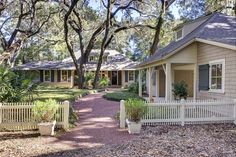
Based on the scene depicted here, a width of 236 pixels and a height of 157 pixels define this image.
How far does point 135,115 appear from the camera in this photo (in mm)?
10031

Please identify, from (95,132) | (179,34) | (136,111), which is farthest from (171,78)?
(95,132)

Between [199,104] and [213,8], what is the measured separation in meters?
21.8

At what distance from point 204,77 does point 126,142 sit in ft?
23.9

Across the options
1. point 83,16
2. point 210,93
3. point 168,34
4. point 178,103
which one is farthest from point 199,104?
point 168,34

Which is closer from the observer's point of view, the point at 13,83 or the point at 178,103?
the point at 178,103

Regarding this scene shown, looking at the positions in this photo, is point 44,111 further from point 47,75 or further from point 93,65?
point 47,75

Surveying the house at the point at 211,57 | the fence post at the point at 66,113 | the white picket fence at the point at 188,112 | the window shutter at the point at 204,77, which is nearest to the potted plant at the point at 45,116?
the fence post at the point at 66,113

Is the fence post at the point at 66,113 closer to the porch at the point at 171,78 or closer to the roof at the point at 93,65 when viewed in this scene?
the porch at the point at 171,78

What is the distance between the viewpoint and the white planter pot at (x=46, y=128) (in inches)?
381

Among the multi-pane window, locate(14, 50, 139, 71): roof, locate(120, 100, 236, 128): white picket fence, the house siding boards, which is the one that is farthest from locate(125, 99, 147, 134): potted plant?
locate(14, 50, 139, 71): roof

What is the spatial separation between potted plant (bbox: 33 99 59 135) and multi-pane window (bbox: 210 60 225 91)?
7010 mm

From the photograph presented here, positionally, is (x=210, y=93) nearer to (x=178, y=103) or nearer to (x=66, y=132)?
(x=178, y=103)

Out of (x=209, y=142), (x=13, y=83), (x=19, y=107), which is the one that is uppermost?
(x=13, y=83)

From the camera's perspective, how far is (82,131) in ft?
33.8
